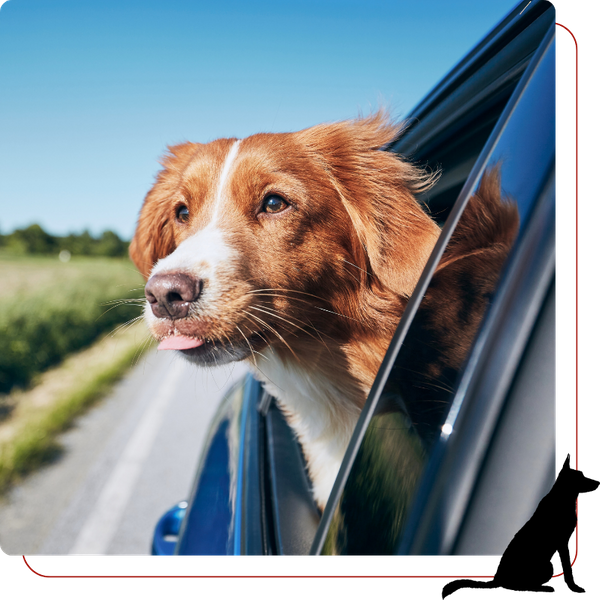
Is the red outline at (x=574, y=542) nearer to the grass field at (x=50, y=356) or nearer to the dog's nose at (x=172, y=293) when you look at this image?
the dog's nose at (x=172, y=293)

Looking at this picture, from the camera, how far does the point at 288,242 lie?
6.19 feet

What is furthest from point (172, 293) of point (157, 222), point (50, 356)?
point (50, 356)

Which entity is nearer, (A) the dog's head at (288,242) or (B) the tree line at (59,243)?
(A) the dog's head at (288,242)

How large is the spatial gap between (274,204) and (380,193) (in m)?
0.45

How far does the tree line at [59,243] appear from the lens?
1434cm

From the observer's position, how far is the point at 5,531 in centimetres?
405

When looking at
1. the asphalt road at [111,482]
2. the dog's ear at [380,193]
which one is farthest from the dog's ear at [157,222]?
the dog's ear at [380,193]

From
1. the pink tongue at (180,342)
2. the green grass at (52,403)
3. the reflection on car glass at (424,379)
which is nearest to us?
the reflection on car glass at (424,379)

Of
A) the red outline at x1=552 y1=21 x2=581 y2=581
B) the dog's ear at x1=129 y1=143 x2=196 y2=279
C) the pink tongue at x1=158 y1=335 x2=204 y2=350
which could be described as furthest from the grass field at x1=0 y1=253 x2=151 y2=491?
the red outline at x1=552 y1=21 x2=581 y2=581

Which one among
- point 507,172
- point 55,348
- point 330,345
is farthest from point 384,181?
point 55,348

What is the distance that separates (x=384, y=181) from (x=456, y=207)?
1021mm

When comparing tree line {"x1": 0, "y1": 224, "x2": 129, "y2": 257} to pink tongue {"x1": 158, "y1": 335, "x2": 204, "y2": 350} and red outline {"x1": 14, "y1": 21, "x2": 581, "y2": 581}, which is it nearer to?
pink tongue {"x1": 158, "y1": 335, "x2": 204, "y2": 350}

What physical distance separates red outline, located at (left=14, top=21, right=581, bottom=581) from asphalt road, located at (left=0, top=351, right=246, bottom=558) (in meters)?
1.05

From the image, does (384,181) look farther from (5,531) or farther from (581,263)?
(5,531)
